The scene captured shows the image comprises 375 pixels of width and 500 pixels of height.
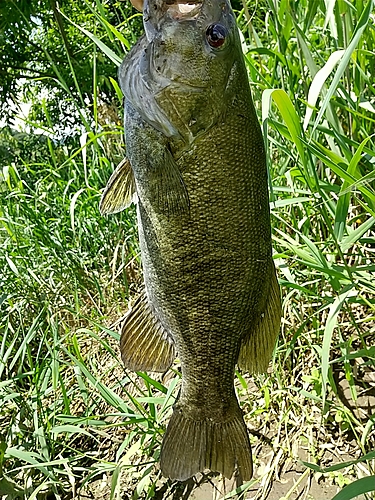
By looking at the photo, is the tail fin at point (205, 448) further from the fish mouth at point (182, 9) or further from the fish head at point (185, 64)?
the fish mouth at point (182, 9)

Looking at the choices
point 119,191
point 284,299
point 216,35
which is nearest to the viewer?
point 216,35

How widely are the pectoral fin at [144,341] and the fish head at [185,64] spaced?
43 cm

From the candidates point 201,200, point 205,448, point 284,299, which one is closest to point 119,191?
point 201,200

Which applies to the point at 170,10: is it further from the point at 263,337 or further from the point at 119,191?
the point at 263,337

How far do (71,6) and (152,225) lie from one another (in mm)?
5788

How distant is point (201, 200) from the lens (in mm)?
1062

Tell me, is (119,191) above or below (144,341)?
above

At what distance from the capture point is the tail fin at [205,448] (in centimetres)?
123

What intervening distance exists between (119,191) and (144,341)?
35cm

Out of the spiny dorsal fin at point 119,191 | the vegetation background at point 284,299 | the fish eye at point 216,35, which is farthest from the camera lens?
the vegetation background at point 284,299

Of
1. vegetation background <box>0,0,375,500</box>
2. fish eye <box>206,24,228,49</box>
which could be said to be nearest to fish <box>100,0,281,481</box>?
fish eye <box>206,24,228,49</box>

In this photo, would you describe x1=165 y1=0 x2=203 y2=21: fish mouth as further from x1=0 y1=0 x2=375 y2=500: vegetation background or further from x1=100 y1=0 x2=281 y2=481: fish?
x1=0 y1=0 x2=375 y2=500: vegetation background

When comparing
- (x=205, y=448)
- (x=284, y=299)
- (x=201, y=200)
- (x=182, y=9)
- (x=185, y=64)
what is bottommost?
(x=205, y=448)

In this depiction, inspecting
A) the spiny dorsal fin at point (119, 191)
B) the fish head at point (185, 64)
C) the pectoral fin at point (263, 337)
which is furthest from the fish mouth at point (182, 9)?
the pectoral fin at point (263, 337)
